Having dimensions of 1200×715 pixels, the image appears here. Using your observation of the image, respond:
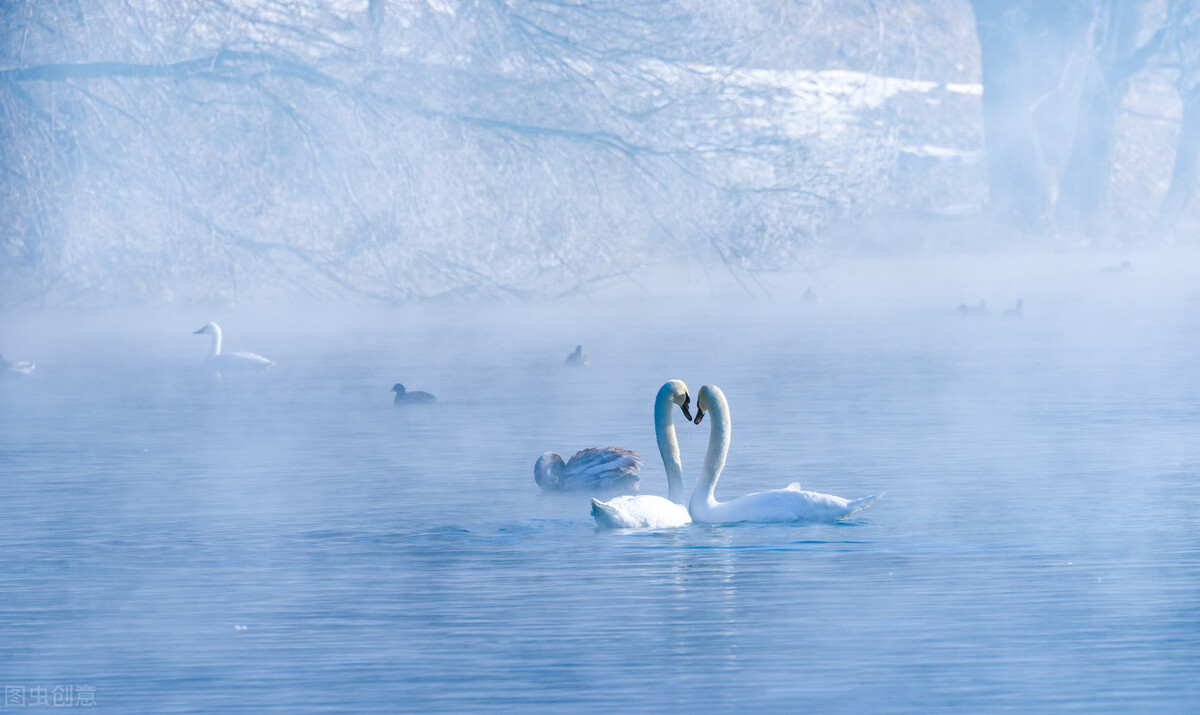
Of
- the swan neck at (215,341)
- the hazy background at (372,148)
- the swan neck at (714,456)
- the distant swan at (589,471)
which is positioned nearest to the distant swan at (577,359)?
the hazy background at (372,148)

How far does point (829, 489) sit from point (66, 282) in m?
17.3

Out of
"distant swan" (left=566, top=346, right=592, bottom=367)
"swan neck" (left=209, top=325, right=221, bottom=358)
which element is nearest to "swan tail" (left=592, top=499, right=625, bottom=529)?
"distant swan" (left=566, top=346, right=592, bottom=367)

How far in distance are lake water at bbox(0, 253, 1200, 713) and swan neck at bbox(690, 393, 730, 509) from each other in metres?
0.46

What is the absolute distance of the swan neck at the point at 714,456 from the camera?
37.7ft

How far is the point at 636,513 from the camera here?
10.9 metres

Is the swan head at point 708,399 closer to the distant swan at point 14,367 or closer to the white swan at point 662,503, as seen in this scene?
the white swan at point 662,503

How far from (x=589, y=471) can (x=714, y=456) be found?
3.21 feet

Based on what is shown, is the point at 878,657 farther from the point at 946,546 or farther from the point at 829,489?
the point at 829,489

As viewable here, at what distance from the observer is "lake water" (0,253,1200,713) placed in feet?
25.6

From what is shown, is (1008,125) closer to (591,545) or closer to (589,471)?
(589,471)

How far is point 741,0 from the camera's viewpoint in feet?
86.3

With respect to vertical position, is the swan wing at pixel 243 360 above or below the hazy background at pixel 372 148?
below

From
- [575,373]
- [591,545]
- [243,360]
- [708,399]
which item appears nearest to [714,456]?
[708,399]

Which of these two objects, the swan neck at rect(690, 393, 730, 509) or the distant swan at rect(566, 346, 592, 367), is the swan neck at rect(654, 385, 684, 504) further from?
the distant swan at rect(566, 346, 592, 367)
